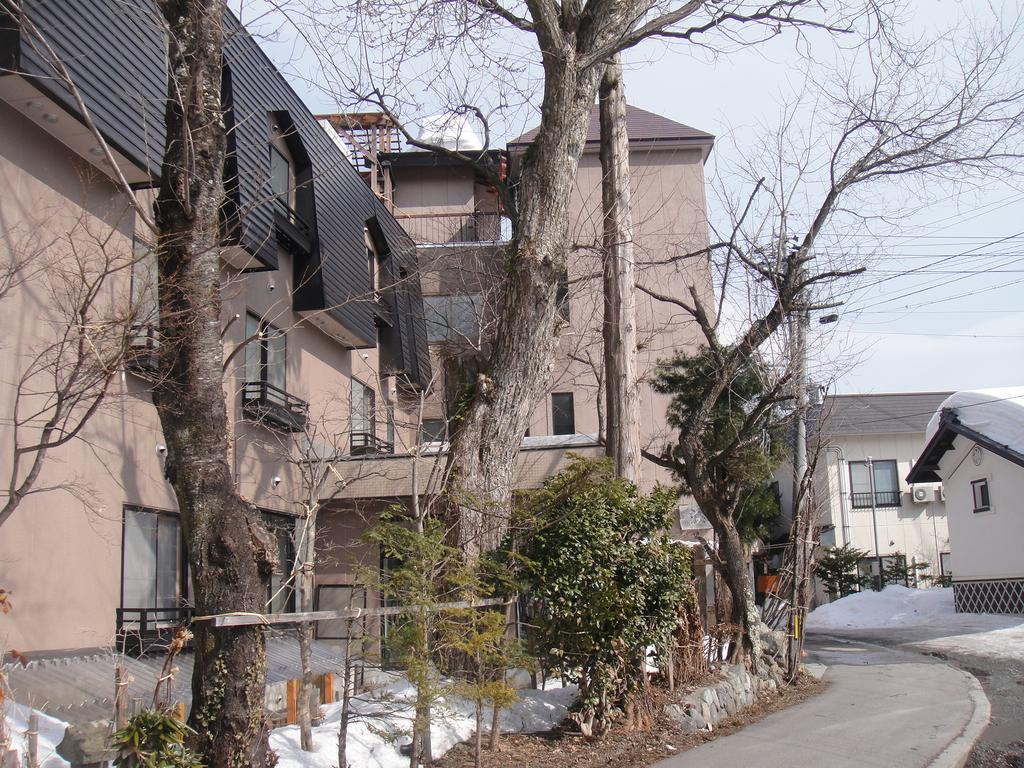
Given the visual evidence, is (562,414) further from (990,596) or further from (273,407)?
(273,407)

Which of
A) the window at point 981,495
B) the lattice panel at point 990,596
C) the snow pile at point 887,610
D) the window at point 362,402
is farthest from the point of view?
the snow pile at point 887,610

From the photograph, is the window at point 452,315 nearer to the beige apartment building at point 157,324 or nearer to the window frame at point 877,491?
the beige apartment building at point 157,324

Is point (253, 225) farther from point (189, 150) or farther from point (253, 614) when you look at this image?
point (253, 614)

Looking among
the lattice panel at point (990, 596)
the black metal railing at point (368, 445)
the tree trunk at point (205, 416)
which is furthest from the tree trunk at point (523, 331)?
the lattice panel at point (990, 596)

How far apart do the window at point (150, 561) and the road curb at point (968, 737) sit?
9278 millimetres

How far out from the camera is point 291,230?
693 inches

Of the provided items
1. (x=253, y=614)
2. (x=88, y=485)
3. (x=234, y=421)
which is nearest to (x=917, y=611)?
(x=234, y=421)

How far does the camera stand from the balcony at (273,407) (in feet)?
53.6

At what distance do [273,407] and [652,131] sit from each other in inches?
701

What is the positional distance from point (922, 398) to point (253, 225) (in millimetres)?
33078

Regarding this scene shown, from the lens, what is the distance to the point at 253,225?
48.2ft

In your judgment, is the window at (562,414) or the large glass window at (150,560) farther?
the window at (562,414)

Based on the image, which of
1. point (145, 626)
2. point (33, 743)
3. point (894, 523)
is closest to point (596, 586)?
point (33, 743)

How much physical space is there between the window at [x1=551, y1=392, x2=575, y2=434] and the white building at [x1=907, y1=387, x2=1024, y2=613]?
34.9ft
